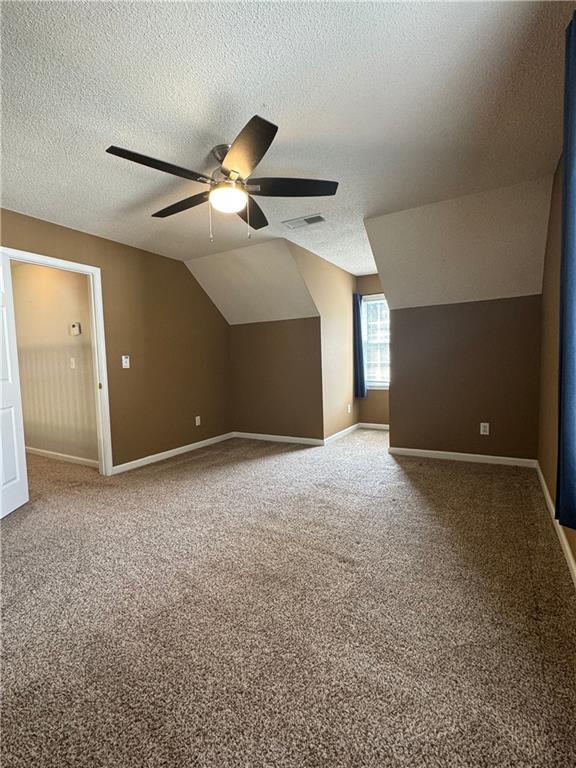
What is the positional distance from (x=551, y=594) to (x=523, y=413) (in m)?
2.39

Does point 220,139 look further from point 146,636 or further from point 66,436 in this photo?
point 66,436

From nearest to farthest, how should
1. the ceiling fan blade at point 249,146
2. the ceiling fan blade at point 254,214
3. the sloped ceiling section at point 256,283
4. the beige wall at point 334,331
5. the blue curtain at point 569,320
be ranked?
the blue curtain at point 569,320
the ceiling fan blade at point 249,146
the ceiling fan blade at point 254,214
the sloped ceiling section at point 256,283
the beige wall at point 334,331

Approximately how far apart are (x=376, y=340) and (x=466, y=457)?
2.44m

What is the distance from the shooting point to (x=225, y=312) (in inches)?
205

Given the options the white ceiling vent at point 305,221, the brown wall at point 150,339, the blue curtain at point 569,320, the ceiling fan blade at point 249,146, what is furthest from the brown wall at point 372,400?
the blue curtain at point 569,320

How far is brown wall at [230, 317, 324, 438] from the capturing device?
15.8 ft

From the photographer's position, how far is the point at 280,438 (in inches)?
201

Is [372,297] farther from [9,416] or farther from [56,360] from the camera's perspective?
[9,416]

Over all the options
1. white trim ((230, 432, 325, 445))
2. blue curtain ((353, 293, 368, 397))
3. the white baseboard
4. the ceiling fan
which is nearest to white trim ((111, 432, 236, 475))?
white trim ((230, 432, 325, 445))

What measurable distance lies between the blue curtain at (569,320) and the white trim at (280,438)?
3486mm

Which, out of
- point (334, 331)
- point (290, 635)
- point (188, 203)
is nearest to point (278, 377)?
point (334, 331)

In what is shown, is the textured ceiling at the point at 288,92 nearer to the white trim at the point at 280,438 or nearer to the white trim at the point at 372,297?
the white trim at the point at 372,297

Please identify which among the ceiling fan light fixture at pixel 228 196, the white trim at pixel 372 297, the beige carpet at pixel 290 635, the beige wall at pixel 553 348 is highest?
the ceiling fan light fixture at pixel 228 196

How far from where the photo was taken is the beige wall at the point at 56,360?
13.1ft
